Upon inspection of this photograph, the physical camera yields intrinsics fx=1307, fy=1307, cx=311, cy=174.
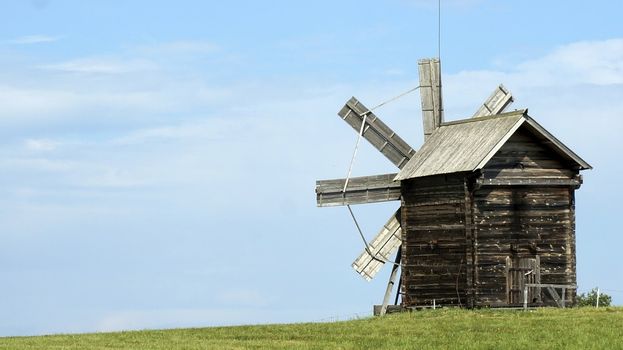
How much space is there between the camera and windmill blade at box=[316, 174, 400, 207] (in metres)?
49.7

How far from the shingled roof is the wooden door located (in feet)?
12.5

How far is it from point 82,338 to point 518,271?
15.7 metres

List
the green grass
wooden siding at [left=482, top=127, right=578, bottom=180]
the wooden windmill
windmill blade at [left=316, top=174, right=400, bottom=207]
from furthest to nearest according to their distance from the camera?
windmill blade at [left=316, top=174, right=400, bottom=207]
wooden siding at [left=482, top=127, right=578, bottom=180]
the wooden windmill
the green grass

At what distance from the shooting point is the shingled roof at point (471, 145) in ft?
149

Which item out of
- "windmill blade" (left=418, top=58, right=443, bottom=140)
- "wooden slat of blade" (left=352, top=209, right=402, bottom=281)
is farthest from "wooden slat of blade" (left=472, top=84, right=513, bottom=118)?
"wooden slat of blade" (left=352, top=209, right=402, bottom=281)

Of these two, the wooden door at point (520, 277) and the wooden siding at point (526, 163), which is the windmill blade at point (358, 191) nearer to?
the wooden siding at point (526, 163)

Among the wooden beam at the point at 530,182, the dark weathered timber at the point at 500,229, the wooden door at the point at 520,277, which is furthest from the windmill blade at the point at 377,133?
the wooden door at the point at 520,277

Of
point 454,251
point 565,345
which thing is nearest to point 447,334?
point 565,345

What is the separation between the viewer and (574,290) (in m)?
47.4

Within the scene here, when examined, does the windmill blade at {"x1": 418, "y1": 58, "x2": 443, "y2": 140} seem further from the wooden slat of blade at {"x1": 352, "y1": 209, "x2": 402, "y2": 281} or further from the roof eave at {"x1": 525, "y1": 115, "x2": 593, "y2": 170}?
the roof eave at {"x1": 525, "y1": 115, "x2": 593, "y2": 170}

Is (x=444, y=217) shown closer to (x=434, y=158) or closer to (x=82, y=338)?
(x=434, y=158)

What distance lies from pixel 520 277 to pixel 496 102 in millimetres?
8873

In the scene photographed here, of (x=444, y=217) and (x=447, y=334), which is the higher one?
(x=444, y=217)

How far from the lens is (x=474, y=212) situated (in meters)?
45.7
